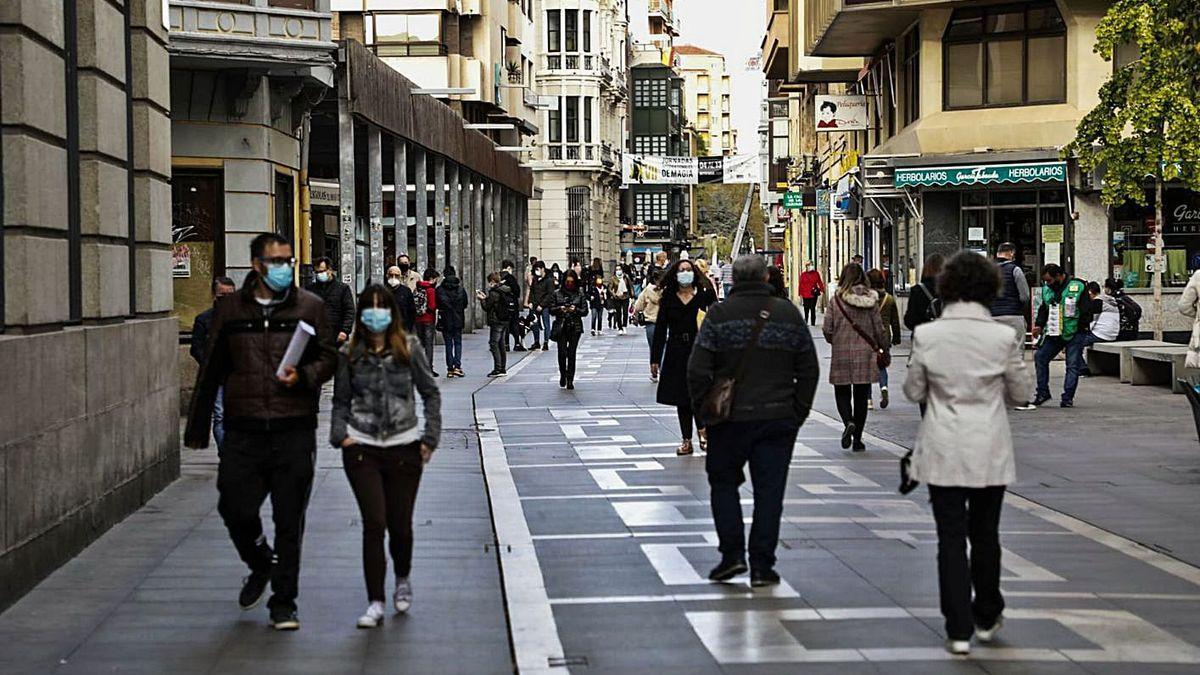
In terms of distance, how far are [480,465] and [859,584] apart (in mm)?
6470

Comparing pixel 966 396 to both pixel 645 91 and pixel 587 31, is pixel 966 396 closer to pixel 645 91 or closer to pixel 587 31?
pixel 587 31

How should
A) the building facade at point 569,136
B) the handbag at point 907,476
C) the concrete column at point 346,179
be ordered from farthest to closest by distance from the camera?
the building facade at point 569,136
the concrete column at point 346,179
the handbag at point 907,476

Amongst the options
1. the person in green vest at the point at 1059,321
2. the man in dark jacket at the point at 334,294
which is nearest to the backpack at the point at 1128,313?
the person in green vest at the point at 1059,321

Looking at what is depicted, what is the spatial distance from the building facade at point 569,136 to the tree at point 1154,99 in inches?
1991

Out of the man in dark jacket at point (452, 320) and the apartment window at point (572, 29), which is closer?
the man in dark jacket at point (452, 320)

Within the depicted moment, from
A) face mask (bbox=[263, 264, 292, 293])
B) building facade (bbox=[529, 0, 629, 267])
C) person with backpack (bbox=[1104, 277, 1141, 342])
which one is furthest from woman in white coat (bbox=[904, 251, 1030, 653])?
building facade (bbox=[529, 0, 629, 267])

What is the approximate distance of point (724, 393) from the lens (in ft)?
30.3

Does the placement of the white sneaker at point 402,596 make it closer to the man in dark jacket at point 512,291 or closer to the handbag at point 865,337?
the handbag at point 865,337

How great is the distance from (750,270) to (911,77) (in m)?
29.4

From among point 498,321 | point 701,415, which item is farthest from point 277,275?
point 498,321

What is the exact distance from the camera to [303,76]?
963 inches

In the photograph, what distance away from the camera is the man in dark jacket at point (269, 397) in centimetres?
828

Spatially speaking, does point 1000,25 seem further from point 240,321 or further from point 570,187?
point 570,187

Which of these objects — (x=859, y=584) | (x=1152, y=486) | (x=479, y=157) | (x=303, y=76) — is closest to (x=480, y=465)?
(x=1152, y=486)
